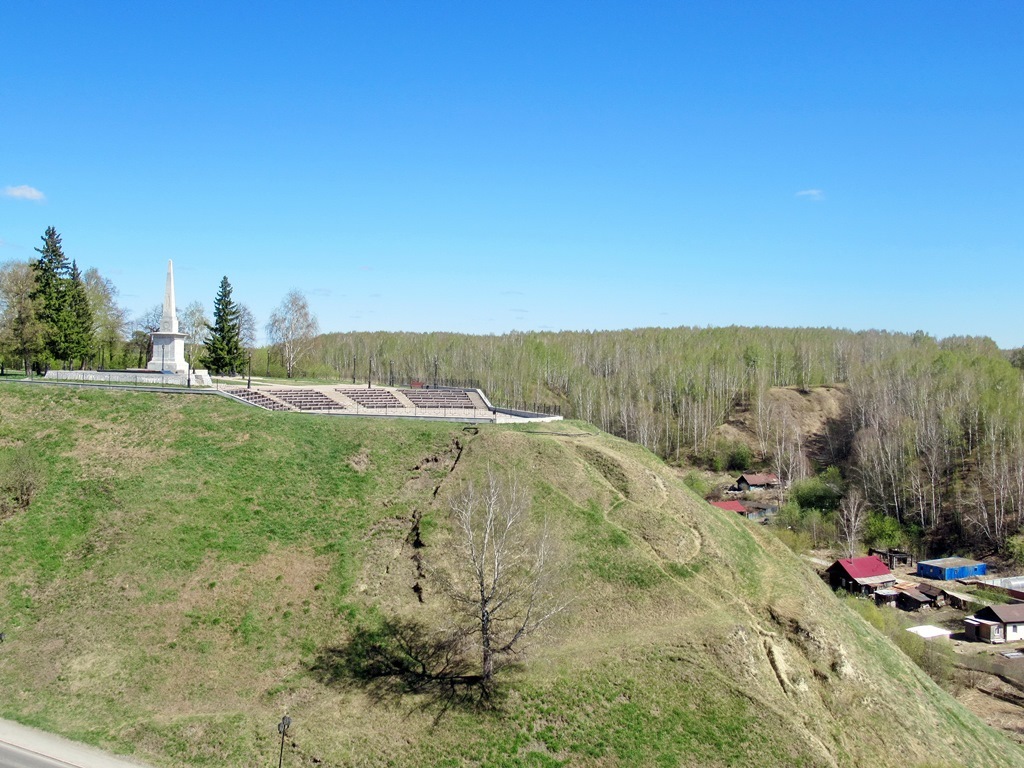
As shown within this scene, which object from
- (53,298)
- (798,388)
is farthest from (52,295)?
(798,388)

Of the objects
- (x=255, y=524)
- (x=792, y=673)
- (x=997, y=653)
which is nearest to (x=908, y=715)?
(x=792, y=673)

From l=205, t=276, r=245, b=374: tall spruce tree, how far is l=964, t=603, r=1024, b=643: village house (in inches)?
2291

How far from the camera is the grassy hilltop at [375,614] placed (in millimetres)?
20047

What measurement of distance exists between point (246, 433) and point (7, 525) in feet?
33.5

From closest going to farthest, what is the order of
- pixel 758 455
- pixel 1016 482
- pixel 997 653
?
1. pixel 997 653
2. pixel 1016 482
3. pixel 758 455

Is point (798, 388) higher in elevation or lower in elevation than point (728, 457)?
higher

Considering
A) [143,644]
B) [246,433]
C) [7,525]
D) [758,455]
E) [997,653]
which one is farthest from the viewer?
[758,455]

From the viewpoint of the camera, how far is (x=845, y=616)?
97.1ft

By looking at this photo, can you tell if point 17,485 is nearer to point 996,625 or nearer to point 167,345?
point 167,345

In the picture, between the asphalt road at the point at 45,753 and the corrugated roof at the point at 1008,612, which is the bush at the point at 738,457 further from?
the asphalt road at the point at 45,753

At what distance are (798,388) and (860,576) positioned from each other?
5713 cm

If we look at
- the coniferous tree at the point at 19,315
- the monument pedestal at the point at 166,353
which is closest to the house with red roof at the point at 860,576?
the monument pedestal at the point at 166,353

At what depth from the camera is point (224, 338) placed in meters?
58.1

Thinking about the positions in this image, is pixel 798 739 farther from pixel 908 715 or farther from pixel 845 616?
pixel 845 616
